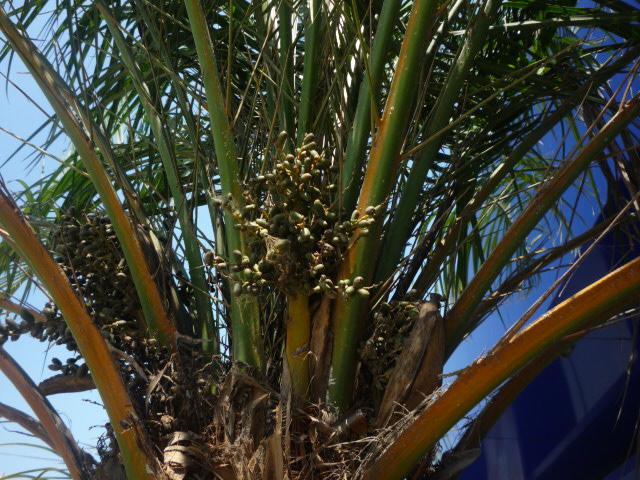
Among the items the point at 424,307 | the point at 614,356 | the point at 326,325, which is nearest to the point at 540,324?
the point at 424,307

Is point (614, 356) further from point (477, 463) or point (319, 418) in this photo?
point (319, 418)

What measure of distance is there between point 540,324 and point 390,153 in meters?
0.57

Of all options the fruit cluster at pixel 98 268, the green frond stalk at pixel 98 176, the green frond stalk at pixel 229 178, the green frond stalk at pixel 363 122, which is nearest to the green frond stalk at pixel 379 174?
Result: the green frond stalk at pixel 363 122

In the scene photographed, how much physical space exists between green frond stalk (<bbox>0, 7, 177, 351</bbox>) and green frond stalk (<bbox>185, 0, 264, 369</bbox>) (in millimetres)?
206

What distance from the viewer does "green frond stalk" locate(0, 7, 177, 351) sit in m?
2.02

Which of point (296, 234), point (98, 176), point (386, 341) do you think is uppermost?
point (98, 176)

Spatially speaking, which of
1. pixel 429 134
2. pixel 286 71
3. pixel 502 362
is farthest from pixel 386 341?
pixel 286 71

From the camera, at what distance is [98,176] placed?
202 centimetres

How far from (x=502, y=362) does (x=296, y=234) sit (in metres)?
0.54

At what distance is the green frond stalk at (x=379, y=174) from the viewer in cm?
191

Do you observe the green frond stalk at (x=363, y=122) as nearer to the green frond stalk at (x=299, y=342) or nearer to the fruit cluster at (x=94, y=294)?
the green frond stalk at (x=299, y=342)

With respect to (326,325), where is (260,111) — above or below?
above

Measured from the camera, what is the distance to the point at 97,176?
2.02 metres

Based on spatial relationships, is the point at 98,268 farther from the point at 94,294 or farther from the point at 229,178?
the point at 229,178
